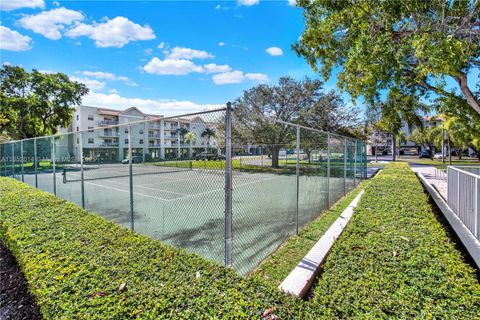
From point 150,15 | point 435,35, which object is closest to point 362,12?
point 435,35

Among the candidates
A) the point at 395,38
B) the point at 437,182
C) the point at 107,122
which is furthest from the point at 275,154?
the point at 107,122

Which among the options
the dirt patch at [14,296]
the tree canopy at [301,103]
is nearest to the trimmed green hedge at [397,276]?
the dirt patch at [14,296]

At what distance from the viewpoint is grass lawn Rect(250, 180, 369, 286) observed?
3.42 m

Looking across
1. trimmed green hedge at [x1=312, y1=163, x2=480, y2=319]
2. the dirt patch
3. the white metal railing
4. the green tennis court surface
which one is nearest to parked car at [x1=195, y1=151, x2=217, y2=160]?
the green tennis court surface

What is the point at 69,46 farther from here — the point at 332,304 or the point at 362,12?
the point at 332,304

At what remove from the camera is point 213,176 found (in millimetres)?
3289

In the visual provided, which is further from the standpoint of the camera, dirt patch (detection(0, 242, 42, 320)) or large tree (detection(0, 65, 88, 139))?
large tree (detection(0, 65, 88, 139))

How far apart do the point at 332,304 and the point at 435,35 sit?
19.1 feet

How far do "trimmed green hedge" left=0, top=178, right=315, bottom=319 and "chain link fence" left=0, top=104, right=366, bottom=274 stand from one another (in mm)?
859

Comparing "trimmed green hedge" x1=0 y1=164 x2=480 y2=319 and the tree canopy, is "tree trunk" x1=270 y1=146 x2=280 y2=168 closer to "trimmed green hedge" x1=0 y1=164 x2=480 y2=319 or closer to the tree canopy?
"trimmed green hedge" x1=0 y1=164 x2=480 y2=319

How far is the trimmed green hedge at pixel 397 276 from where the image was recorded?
162 cm

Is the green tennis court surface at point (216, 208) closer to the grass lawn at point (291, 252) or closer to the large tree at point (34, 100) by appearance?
the grass lawn at point (291, 252)

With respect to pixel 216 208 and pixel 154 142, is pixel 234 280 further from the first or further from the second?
pixel 216 208

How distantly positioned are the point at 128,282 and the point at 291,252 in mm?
2765
